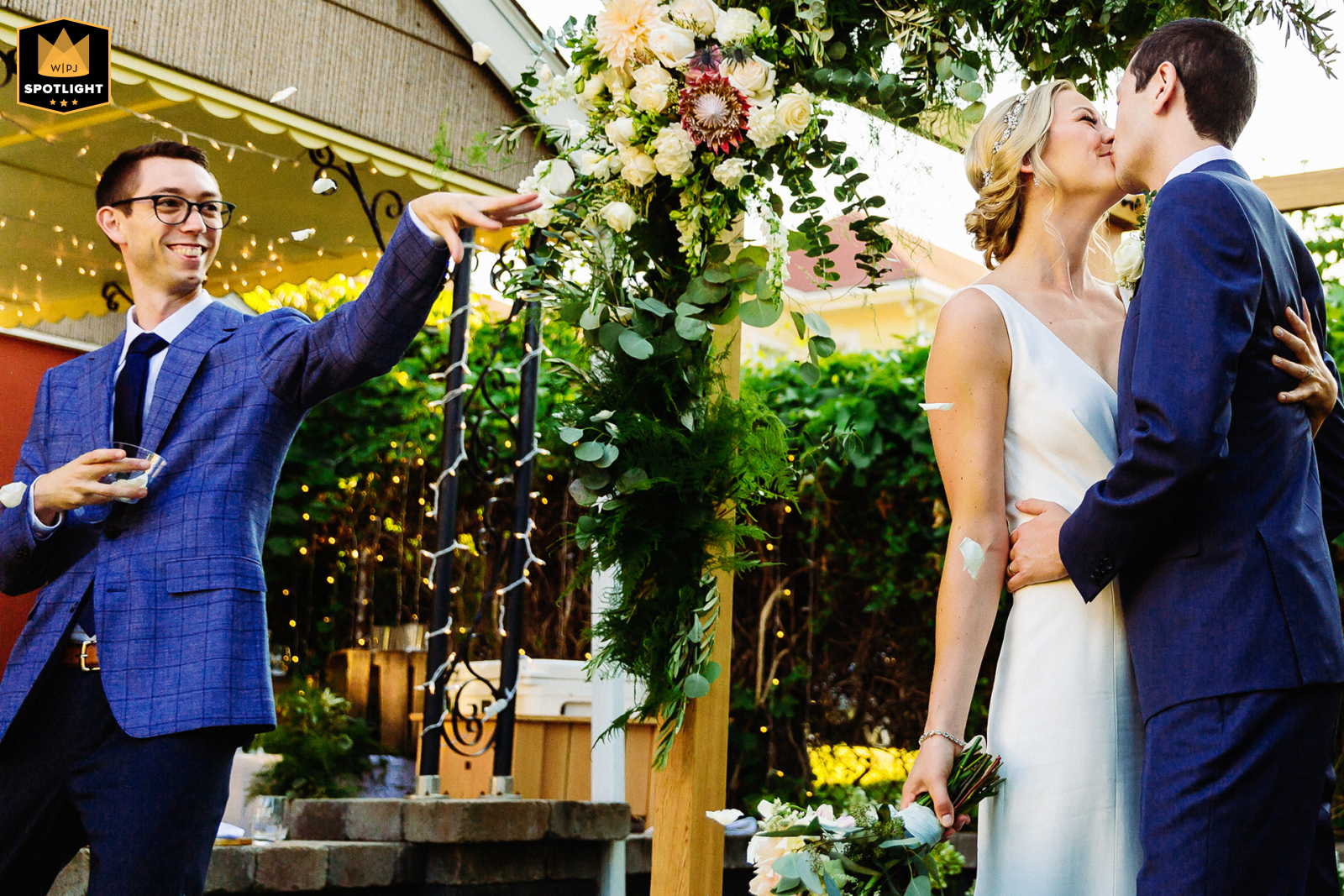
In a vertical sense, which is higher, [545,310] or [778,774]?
[545,310]

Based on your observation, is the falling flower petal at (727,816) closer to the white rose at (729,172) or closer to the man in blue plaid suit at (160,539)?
the man in blue plaid suit at (160,539)

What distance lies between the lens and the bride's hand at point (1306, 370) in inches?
62.4

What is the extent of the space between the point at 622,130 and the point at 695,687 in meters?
1.01

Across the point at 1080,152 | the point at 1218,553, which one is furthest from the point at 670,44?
the point at 1218,553

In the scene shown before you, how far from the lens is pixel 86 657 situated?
196 centimetres

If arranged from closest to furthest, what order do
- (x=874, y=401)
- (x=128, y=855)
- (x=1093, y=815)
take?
(x=1093, y=815)
(x=128, y=855)
(x=874, y=401)

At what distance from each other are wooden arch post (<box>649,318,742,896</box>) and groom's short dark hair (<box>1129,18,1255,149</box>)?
35.7 inches

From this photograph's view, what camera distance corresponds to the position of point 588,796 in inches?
172

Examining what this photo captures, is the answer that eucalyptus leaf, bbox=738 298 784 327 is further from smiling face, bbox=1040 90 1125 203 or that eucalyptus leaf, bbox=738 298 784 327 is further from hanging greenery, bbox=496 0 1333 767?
smiling face, bbox=1040 90 1125 203

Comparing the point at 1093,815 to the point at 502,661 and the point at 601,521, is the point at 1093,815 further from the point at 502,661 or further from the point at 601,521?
the point at 502,661

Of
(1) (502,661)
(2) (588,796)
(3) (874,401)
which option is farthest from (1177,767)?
(3) (874,401)

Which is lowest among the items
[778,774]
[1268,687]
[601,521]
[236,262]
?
[778,774]

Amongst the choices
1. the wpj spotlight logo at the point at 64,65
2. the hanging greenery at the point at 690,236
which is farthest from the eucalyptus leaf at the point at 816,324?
the wpj spotlight logo at the point at 64,65

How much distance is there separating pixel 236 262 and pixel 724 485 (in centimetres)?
415
